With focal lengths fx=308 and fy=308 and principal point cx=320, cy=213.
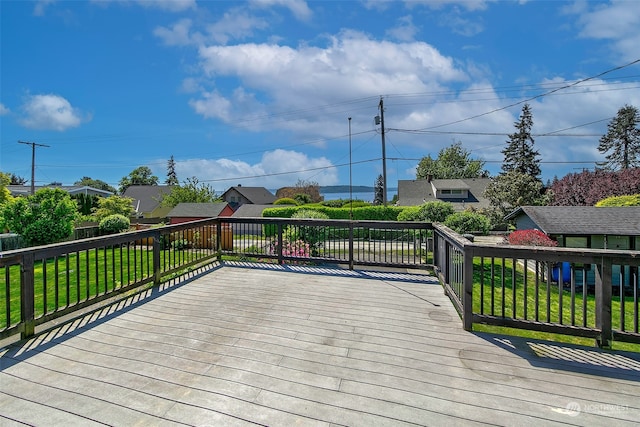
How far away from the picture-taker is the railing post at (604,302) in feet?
8.16

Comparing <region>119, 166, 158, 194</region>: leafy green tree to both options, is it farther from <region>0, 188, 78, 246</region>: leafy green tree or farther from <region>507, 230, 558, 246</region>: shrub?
<region>507, 230, 558, 246</region>: shrub

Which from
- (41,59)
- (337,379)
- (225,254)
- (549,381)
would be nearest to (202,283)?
(225,254)

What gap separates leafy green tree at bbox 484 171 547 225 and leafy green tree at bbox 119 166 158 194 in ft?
164

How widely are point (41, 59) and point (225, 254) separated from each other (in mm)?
12463

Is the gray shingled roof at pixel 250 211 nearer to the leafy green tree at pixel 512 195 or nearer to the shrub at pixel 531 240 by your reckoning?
the leafy green tree at pixel 512 195

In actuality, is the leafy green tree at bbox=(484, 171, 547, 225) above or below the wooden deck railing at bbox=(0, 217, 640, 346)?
above

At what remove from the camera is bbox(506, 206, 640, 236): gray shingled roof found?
30.0 ft

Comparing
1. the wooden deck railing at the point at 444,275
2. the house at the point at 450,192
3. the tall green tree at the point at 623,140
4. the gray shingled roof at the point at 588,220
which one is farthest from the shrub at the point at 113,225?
the tall green tree at the point at 623,140

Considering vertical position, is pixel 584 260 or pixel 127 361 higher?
pixel 584 260

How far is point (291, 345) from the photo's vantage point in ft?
8.67

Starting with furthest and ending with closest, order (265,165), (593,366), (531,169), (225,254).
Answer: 1. (265,165)
2. (531,169)
3. (225,254)
4. (593,366)

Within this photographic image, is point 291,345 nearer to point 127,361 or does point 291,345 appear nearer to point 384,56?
point 127,361

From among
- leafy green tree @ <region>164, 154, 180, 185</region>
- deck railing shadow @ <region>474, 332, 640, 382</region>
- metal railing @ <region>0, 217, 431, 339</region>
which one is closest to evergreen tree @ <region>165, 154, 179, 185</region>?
leafy green tree @ <region>164, 154, 180, 185</region>

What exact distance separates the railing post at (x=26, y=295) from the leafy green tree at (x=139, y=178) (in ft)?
173
